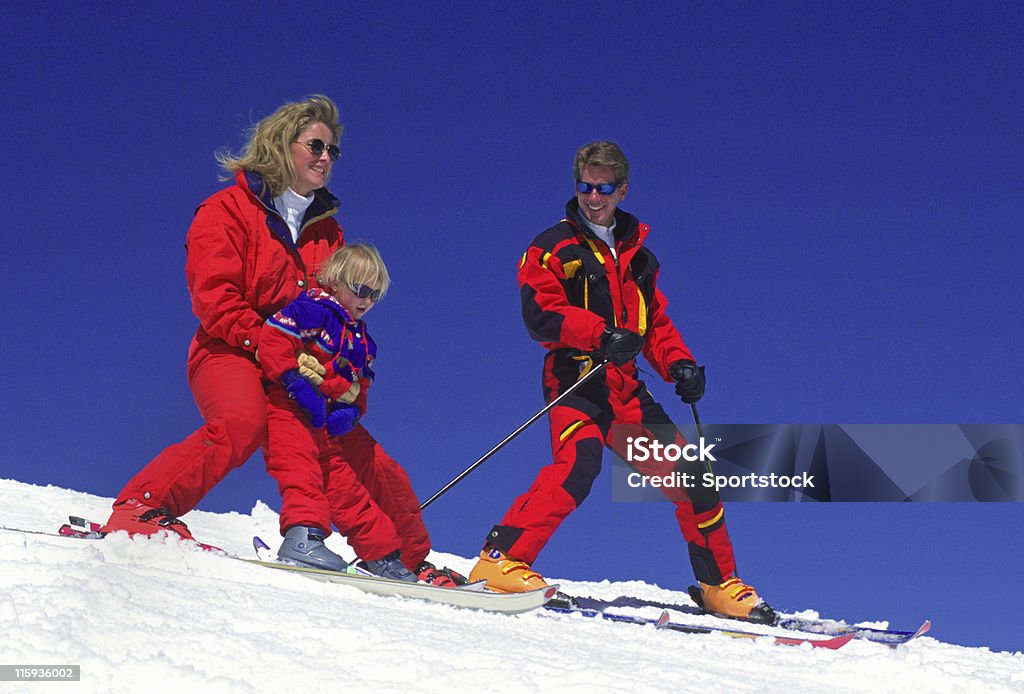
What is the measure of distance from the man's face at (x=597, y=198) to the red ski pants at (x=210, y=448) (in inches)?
80.3

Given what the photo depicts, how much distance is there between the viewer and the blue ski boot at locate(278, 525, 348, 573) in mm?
3984

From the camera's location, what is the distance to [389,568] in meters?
4.43

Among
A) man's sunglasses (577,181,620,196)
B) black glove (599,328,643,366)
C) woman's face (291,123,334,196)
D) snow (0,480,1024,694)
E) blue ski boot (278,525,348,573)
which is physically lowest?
snow (0,480,1024,694)

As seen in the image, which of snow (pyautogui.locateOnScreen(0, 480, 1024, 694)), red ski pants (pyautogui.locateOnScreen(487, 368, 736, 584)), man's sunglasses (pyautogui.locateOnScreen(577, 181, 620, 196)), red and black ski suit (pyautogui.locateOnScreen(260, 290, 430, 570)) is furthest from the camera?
man's sunglasses (pyautogui.locateOnScreen(577, 181, 620, 196))

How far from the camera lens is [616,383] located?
4.99 meters

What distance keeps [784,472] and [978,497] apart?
1.30 m

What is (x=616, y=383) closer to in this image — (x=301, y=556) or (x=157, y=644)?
(x=301, y=556)

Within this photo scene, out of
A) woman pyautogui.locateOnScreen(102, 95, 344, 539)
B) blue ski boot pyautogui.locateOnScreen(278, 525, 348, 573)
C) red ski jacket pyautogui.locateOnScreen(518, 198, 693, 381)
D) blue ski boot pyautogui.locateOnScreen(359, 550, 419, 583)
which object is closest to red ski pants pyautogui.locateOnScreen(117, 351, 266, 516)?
woman pyautogui.locateOnScreen(102, 95, 344, 539)

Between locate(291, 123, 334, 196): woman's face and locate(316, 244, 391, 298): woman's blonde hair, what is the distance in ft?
1.41

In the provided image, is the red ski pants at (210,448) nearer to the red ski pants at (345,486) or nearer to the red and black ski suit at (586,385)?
the red ski pants at (345,486)

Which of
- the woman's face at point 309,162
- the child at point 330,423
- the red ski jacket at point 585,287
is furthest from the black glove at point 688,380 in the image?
the woman's face at point 309,162

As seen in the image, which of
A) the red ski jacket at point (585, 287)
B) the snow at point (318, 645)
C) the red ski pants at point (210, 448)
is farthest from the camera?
the red ski jacket at point (585, 287)

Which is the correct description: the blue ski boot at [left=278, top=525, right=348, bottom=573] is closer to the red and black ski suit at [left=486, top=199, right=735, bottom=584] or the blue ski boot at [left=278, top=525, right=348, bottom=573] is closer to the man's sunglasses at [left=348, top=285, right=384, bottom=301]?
the red and black ski suit at [left=486, top=199, right=735, bottom=584]

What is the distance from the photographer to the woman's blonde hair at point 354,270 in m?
4.50
